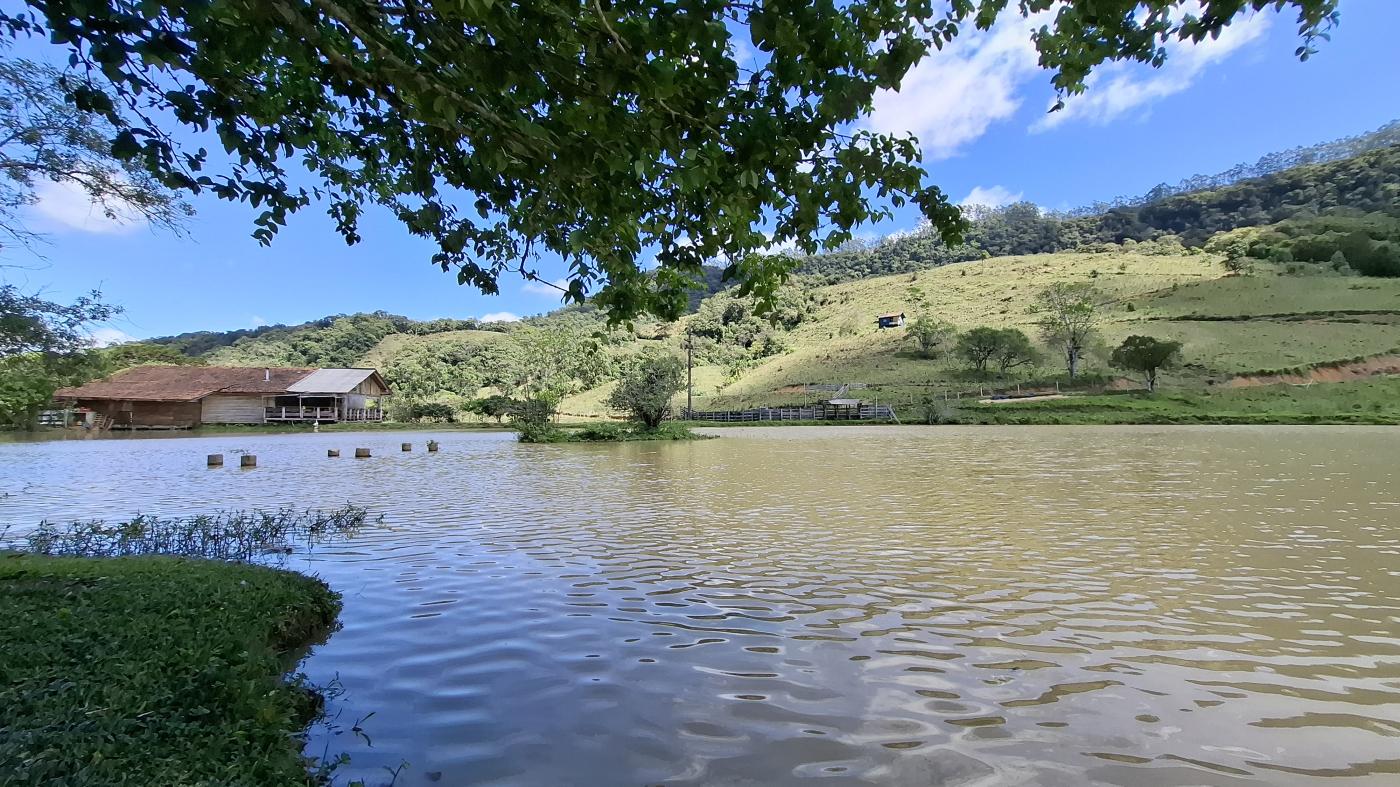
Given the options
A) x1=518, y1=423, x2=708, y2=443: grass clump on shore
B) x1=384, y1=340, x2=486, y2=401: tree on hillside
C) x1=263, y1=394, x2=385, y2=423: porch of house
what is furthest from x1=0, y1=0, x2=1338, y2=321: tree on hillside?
x1=384, y1=340, x2=486, y2=401: tree on hillside

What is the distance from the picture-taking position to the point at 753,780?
3113 millimetres

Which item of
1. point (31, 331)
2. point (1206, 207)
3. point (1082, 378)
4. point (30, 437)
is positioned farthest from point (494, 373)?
point (1206, 207)

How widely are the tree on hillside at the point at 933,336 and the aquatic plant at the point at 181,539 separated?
72.5 m

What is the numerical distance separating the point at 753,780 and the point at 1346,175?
163404 mm

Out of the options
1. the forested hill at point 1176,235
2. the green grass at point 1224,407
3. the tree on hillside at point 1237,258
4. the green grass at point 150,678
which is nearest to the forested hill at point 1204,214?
the forested hill at point 1176,235

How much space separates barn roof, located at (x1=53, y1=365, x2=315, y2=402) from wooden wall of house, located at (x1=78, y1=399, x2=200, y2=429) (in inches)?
28.4

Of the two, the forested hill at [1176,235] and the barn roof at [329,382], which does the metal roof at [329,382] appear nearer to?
the barn roof at [329,382]

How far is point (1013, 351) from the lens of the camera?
6462 centimetres

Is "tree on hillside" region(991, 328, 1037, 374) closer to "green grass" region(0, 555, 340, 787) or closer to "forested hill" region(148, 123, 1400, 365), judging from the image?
"forested hill" region(148, 123, 1400, 365)

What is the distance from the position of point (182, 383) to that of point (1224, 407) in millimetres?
71118

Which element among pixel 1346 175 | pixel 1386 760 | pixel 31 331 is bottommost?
pixel 1386 760

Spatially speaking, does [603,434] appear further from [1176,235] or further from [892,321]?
[1176,235]

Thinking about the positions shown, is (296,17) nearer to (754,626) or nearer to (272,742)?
(272,742)

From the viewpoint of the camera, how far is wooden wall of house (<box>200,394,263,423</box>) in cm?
5084
